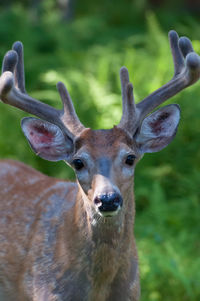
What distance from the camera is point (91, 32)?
1293 centimetres

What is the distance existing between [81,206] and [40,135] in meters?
0.60

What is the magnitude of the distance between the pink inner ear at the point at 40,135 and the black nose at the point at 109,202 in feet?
2.94

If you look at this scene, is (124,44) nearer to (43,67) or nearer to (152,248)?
(43,67)

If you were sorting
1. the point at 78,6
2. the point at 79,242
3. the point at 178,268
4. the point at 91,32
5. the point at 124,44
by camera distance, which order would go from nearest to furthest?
the point at 79,242
the point at 178,268
the point at 124,44
the point at 91,32
the point at 78,6

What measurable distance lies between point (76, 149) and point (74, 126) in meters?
0.19

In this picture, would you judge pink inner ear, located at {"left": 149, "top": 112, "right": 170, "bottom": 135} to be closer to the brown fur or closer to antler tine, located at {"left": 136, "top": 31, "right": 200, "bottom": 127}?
antler tine, located at {"left": 136, "top": 31, "right": 200, "bottom": 127}

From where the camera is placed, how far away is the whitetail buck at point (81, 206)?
3.93 meters

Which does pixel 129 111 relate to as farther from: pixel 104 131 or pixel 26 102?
pixel 26 102

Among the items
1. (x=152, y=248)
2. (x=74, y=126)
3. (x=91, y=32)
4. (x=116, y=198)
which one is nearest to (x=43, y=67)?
(x=91, y=32)

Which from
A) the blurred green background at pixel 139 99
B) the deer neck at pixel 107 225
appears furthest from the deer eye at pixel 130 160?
the blurred green background at pixel 139 99

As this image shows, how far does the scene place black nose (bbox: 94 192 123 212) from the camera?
3.54m

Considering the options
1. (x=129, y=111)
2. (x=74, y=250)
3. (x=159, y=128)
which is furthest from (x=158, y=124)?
(x=74, y=250)

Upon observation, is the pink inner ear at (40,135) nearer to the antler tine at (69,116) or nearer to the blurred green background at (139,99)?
the antler tine at (69,116)

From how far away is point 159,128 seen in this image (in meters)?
4.34
